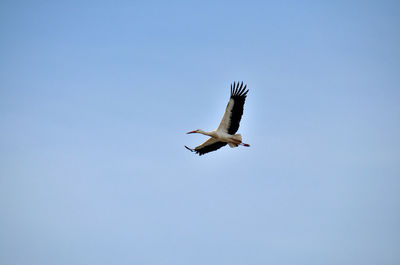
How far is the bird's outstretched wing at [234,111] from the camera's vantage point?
2144 centimetres

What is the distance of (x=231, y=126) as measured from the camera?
22.1 metres

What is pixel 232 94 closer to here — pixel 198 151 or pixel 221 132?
pixel 221 132

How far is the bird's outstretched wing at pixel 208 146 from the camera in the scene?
2369 centimetres

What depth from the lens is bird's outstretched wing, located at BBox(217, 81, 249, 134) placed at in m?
21.4

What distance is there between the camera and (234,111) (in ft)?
71.0

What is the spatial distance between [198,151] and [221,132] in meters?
2.25

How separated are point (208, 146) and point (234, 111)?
2980 mm

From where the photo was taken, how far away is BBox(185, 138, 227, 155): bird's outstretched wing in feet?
77.7

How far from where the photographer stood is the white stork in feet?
70.4

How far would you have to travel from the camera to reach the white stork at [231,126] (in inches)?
845

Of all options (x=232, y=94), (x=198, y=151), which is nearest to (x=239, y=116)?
(x=232, y=94)

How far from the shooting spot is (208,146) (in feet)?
78.5

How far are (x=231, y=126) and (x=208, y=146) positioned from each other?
231 cm

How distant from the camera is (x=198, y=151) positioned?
24.1 m
